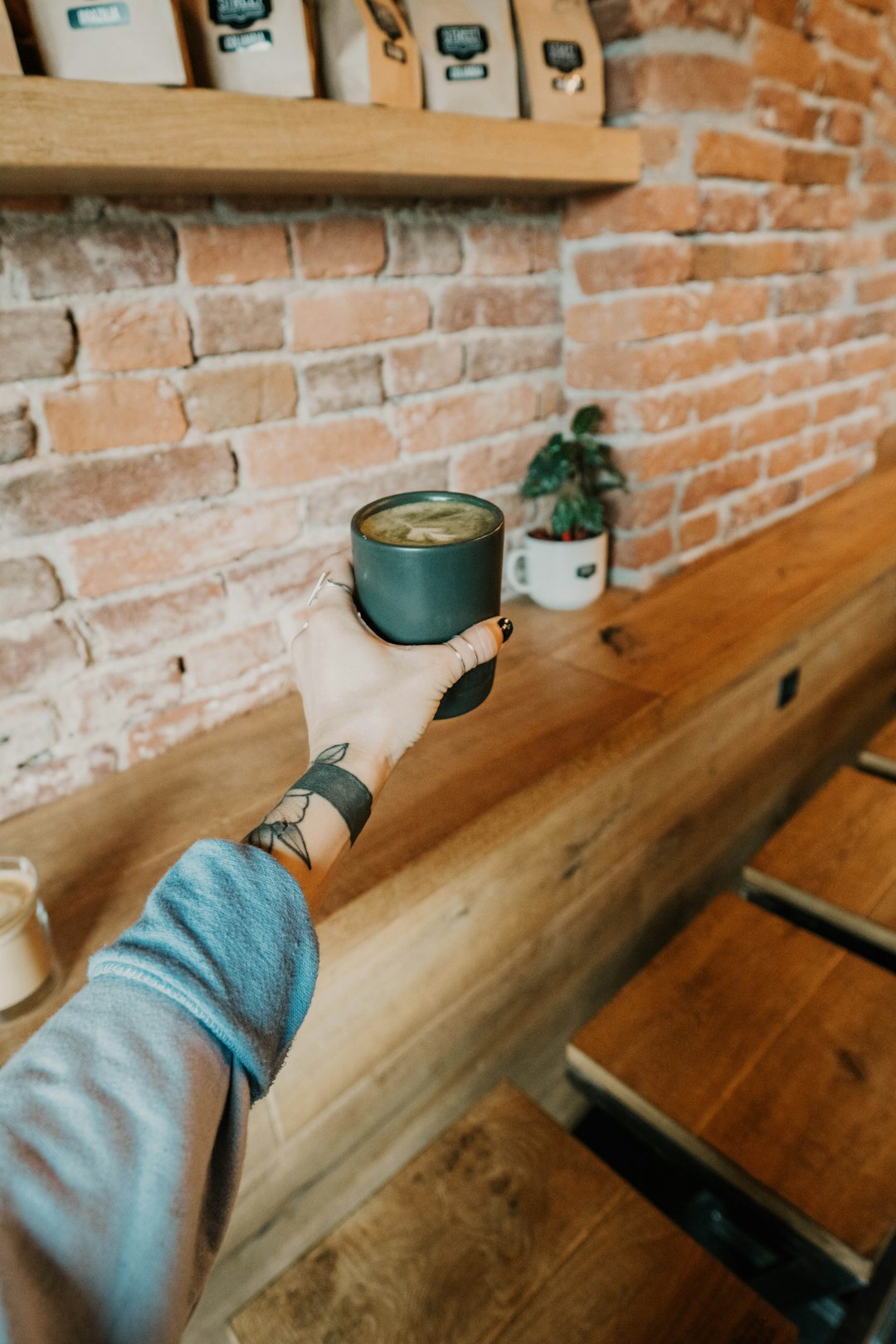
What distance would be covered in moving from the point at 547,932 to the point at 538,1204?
41 cm

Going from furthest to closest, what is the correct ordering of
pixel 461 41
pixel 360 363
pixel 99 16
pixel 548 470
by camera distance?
pixel 548 470
pixel 360 363
pixel 461 41
pixel 99 16

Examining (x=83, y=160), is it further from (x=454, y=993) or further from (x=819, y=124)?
(x=819, y=124)

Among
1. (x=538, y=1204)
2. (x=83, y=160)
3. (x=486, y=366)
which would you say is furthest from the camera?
(x=486, y=366)

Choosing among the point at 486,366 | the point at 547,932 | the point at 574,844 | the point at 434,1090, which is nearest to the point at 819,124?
the point at 486,366

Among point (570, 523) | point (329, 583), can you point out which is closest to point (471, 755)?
point (329, 583)

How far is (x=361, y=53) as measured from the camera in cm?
85

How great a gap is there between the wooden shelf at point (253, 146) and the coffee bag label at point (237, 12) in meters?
0.08

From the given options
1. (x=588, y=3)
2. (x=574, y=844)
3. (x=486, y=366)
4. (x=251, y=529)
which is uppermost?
(x=588, y=3)

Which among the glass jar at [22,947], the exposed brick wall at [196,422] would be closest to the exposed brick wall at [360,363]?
the exposed brick wall at [196,422]

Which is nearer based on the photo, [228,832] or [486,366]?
[228,832]

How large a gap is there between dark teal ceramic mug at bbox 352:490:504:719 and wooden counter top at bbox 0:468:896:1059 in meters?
0.26

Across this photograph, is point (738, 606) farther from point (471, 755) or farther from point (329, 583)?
point (329, 583)

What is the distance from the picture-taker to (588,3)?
3.76 ft

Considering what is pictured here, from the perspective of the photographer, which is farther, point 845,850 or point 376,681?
point 845,850
